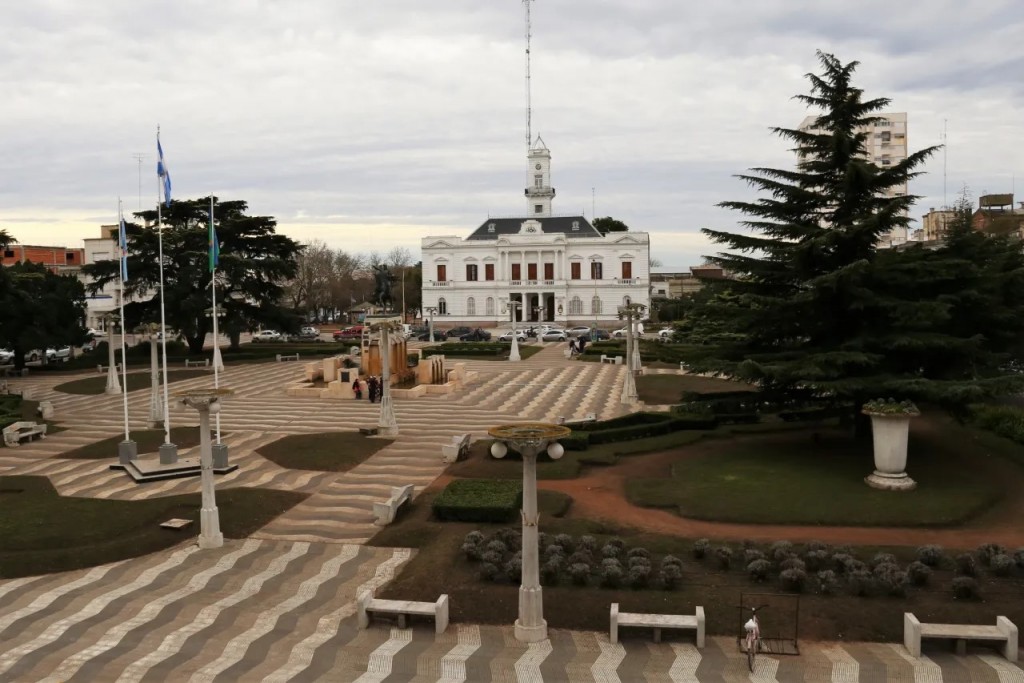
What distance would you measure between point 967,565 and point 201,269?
52.8 m

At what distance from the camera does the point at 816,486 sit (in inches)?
811

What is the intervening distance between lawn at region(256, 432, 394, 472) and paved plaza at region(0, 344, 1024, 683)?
1180mm

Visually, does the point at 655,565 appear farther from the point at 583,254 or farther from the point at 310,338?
the point at 583,254

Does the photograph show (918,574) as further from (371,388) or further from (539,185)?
(539,185)

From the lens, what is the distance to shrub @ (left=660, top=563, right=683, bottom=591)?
1428cm

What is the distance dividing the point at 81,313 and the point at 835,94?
4926cm

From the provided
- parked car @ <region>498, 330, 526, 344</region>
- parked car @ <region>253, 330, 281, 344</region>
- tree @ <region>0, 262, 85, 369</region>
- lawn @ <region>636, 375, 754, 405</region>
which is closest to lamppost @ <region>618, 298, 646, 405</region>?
lawn @ <region>636, 375, 754, 405</region>

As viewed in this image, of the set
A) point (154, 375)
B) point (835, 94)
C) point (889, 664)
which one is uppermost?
point (835, 94)

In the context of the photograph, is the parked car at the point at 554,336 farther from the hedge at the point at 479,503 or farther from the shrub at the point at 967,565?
the shrub at the point at 967,565

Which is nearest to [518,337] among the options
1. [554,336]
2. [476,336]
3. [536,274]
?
[554,336]

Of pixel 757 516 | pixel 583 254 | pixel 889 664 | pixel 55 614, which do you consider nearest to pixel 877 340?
pixel 757 516

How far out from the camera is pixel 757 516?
60.5 ft

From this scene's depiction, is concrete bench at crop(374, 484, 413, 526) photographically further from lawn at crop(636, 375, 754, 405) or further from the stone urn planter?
lawn at crop(636, 375, 754, 405)

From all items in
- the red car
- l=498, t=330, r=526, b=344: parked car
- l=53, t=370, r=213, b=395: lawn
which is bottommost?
l=53, t=370, r=213, b=395: lawn
